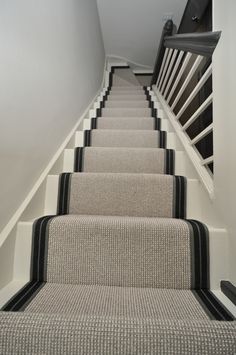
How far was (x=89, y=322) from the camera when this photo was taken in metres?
0.52

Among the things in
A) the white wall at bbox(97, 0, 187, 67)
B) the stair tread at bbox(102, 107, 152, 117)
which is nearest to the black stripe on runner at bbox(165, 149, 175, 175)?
the stair tread at bbox(102, 107, 152, 117)

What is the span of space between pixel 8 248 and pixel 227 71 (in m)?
0.97

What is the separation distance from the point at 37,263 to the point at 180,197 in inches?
26.5

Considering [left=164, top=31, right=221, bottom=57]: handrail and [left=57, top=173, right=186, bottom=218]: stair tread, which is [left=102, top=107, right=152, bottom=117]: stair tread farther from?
[left=57, top=173, right=186, bottom=218]: stair tread

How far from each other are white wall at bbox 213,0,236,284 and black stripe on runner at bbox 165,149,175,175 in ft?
1.60

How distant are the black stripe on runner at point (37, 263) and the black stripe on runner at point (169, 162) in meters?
0.77

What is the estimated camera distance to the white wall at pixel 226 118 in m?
0.80

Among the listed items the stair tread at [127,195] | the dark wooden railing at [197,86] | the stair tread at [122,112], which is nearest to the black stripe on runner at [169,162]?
the dark wooden railing at [197,86]

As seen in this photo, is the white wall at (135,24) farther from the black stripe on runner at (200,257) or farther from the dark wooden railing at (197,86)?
the black stripe on runner at (200,257)

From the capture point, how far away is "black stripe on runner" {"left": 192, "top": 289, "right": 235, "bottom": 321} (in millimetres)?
644

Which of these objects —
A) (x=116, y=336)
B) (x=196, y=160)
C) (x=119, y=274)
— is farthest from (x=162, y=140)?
(x=116, y=336)

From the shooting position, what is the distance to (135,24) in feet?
12.3

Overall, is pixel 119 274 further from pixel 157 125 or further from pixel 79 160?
pixel 157 125

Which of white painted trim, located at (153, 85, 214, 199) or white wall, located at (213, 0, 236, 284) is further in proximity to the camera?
white painted trim, located at (153, 85, 214, 199)
